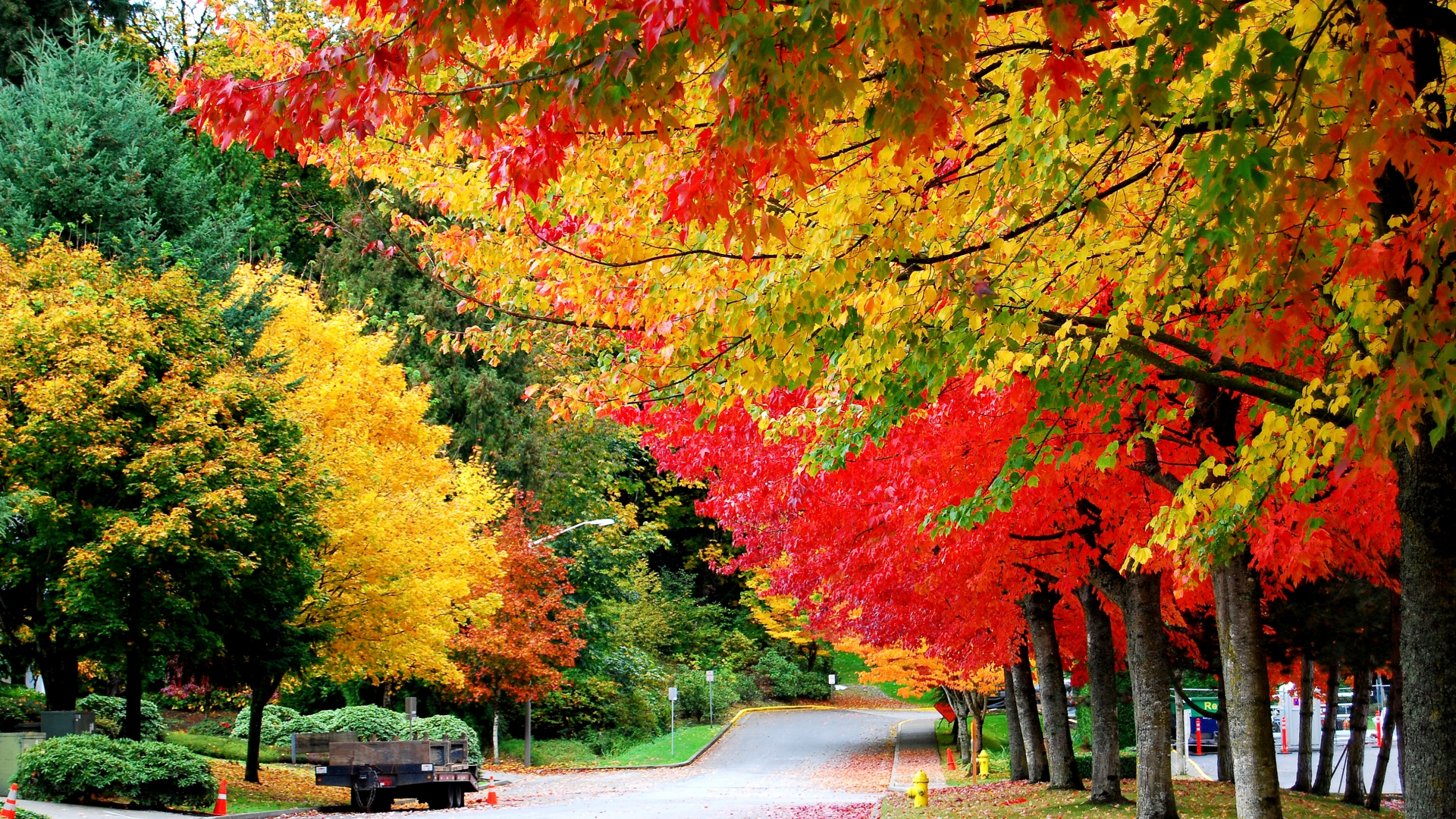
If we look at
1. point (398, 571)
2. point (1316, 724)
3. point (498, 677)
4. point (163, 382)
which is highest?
point (163, 382)

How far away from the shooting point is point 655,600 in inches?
2394

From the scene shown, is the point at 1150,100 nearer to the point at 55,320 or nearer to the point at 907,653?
the point at 55,320

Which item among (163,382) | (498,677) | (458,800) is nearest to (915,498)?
(163,382)

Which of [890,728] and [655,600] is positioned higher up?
[655,600]

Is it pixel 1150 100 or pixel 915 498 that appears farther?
pixel 915 498

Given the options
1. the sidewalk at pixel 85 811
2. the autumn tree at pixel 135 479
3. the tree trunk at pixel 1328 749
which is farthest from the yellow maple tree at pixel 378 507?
the tree trunk at pixel 1328 749

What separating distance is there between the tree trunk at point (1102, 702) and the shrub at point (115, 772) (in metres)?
14.8

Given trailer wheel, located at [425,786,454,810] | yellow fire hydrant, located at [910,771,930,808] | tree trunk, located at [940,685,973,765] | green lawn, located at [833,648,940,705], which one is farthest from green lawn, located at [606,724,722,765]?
yellow fire hydrant, located at [910,771,930,808]

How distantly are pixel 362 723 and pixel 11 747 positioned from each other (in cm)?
1123

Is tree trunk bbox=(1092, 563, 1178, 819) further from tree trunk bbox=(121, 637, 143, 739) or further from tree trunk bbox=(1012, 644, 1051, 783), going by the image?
tree trunk bbox=(121, 637, 143, 739)

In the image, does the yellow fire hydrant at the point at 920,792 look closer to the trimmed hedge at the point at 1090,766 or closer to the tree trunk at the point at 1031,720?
the tree trunk at the point at 1031,720

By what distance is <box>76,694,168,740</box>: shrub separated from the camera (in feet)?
92.2

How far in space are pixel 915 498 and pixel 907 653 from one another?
21462mm

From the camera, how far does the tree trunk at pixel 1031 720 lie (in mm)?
23656
